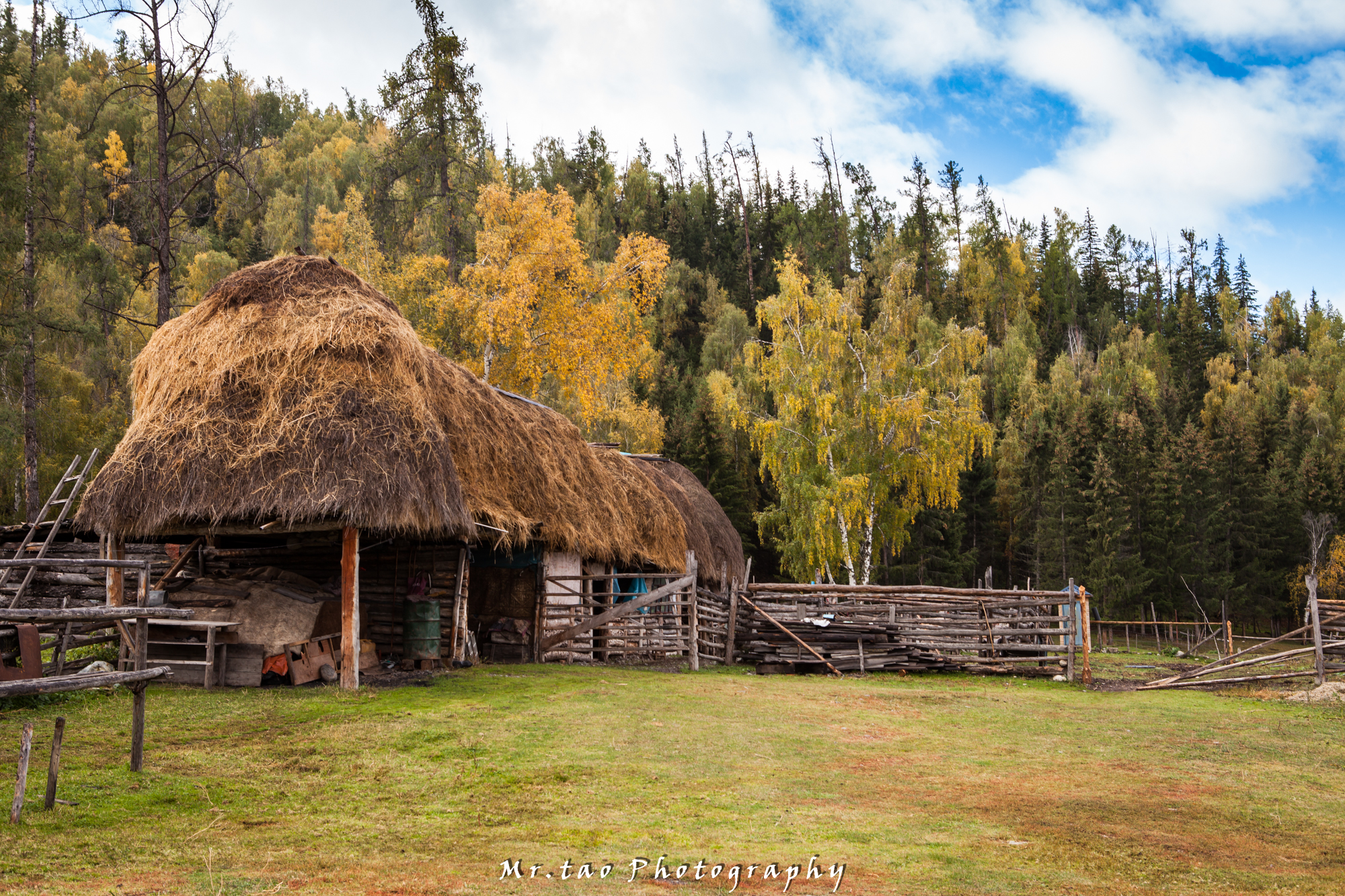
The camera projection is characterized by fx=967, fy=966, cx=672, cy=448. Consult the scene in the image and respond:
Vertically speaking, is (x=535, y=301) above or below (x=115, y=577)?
above

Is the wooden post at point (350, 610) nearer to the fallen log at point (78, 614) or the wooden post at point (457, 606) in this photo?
the wooden post at point (457, 606)

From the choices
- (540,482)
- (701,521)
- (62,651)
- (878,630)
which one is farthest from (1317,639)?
(62,651)

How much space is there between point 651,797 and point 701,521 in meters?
18.9

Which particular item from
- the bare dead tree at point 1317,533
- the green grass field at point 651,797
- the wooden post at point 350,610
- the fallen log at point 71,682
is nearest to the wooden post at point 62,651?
the green grass field at point 651,797

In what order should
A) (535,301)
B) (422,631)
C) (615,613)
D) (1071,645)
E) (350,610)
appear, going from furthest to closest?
(535,301) → (1071,645) → (615,613) → (422,631) → (350,610)

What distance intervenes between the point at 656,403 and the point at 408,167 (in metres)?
19.5

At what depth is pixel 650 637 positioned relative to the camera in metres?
18.6

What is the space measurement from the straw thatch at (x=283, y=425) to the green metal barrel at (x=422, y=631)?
7.20 feet

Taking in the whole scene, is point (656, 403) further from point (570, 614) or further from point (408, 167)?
point (570, 614)

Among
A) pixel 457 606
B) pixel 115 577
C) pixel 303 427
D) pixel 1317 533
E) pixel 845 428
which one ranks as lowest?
pixel 457 606

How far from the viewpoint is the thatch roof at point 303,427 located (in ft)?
40.9

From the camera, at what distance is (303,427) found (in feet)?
42.3

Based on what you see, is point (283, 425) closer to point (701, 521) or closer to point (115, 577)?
point (115, 577)

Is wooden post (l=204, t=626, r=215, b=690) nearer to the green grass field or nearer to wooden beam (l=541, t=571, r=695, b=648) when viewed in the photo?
the green grass field
